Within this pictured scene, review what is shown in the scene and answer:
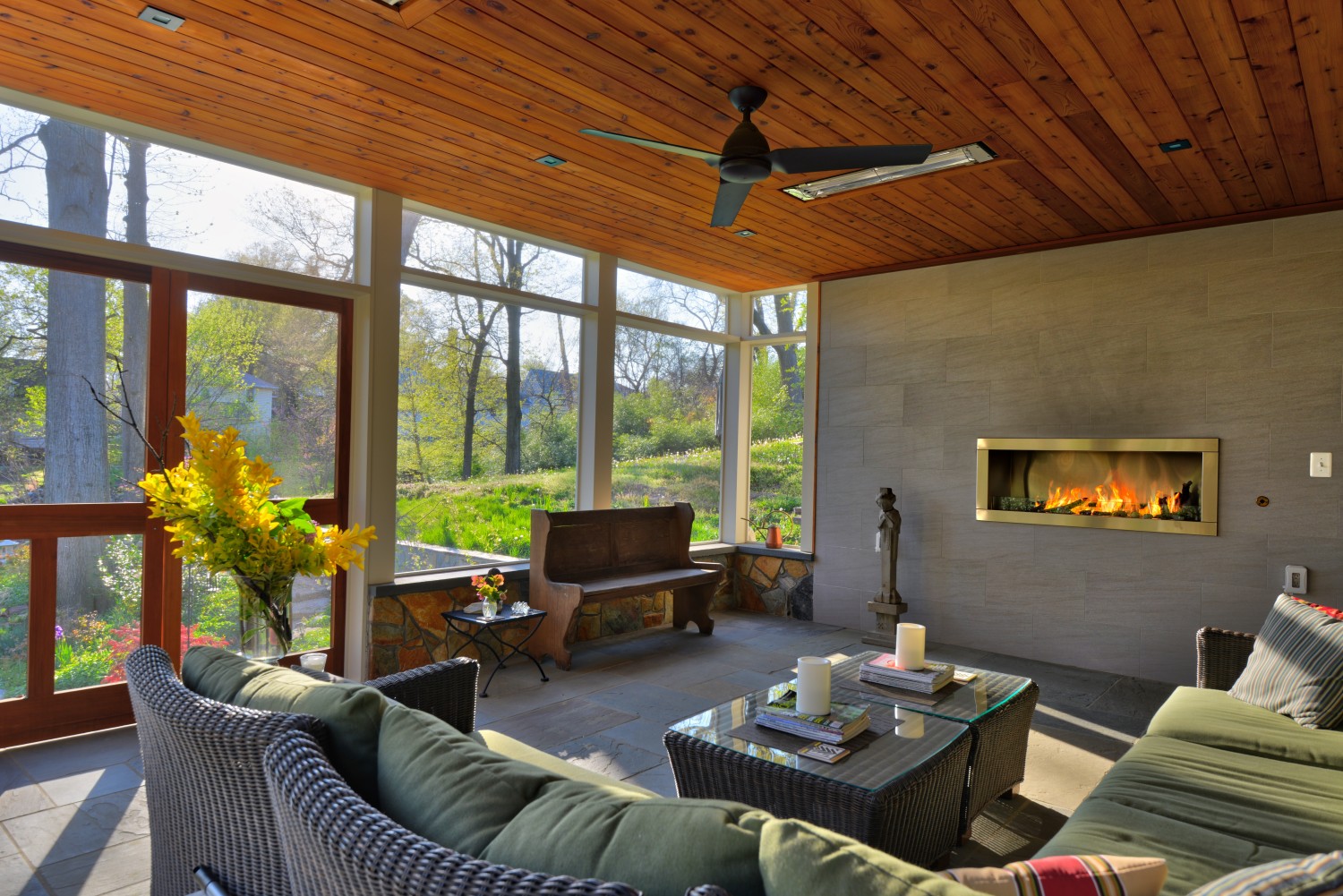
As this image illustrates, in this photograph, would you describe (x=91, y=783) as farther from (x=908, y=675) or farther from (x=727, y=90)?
(x=727, y=90)

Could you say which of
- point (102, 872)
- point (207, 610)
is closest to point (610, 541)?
point (207, 610)

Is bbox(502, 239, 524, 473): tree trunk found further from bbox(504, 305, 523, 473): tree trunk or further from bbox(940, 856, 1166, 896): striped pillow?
bbox(940, 856, 1166, 896): striped pillow

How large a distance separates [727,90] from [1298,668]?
2754 millimetres

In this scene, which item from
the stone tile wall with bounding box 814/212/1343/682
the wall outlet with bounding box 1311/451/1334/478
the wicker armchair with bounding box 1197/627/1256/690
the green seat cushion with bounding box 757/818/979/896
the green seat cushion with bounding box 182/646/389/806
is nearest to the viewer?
the green seat cushion with bounding box 757/818/979/896

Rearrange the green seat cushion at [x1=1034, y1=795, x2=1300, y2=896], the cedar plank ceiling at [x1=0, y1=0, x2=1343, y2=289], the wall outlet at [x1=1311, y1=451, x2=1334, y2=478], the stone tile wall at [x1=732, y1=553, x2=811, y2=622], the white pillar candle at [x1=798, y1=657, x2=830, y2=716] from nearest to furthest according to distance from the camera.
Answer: the green seat cushion at [x1=1034, y1=795, x2=1300, y2=896] < the white pillar candle at [x1=798, y1=657, x2=830, y2=716] < the cedar plank ceiling at [x1=0, y1=0, x2=1343, y2=289] < the wall outlet at [x1=1311, y1=451, x2=1334, y2=478] < the stone tile wall at [x1=732, y1=553, x2=811, y2=622]

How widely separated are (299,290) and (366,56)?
172 centimetres

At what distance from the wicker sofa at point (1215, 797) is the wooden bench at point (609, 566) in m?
3.02

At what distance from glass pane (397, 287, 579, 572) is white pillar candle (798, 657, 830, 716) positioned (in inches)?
113

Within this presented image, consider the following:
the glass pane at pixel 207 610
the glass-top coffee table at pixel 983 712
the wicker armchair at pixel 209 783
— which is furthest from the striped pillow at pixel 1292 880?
the glass pane at pixel 207 610

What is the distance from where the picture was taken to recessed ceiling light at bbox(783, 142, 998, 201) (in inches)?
143

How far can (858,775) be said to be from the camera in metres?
2.15

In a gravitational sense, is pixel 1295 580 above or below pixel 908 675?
above

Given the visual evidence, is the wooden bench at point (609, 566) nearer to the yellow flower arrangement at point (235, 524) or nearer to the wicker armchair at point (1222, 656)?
the yellow flower arrangement at point (235, 524)

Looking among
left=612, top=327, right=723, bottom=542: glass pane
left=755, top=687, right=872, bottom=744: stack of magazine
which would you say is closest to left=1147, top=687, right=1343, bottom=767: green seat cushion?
left=755, top=687, right=872, bottom=744: stack of magazine
